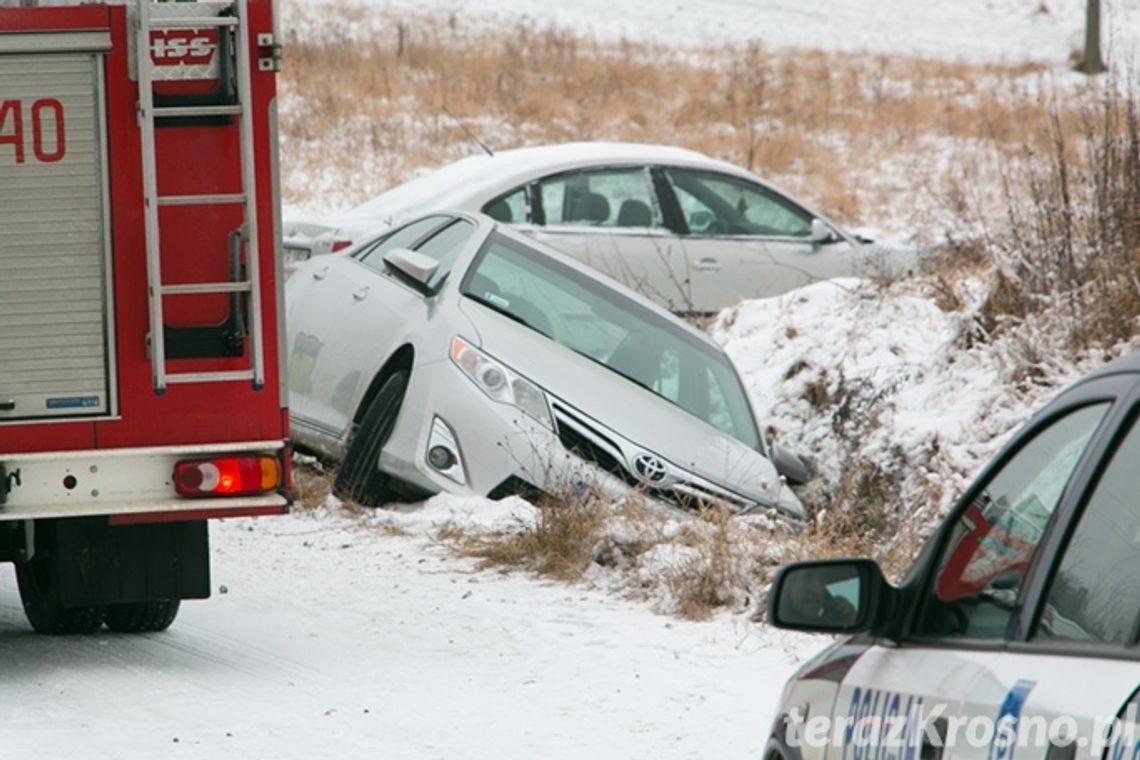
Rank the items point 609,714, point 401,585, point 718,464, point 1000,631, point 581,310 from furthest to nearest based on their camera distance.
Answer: point 581,310
point 718,464
point 401,585
point 609,714
point 1000,631

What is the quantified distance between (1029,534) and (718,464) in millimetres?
6861

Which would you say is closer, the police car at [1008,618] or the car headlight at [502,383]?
the police car at [1008,618]

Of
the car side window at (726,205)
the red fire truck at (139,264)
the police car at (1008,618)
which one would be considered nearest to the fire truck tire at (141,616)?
the red fire truck at (139,264)

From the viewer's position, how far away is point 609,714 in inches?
280

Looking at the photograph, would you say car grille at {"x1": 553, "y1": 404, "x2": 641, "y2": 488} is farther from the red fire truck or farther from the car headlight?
the red fire truck

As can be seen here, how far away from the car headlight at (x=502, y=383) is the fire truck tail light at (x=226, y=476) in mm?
2831

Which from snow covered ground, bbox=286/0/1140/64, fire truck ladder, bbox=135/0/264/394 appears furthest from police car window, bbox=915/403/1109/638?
snow covered ground, bbox=286/0/1140/64

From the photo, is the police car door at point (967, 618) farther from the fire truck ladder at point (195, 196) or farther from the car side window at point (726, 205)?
the car side window at point (726, 205)

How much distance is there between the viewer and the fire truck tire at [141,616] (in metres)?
8.13

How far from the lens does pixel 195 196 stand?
24.2ft

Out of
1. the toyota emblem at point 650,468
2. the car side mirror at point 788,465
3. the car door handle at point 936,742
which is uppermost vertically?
→ the car door handle at point 936,742

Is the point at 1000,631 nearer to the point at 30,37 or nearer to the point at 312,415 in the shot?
the point at 30,37

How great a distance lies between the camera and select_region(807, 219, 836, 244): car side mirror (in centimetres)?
1555

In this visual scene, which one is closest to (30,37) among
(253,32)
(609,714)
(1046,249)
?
(253,32)
